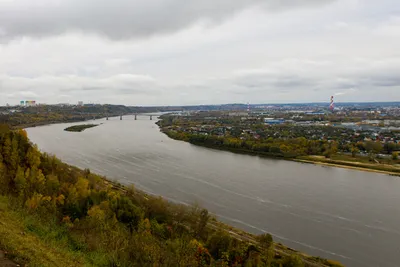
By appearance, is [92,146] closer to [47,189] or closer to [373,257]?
[47,189]

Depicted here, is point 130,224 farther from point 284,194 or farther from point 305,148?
point 305,148

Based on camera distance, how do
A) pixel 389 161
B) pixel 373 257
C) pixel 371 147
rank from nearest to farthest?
1. pixel 373 257
2. pixel 389 161
3. pixel 371 147

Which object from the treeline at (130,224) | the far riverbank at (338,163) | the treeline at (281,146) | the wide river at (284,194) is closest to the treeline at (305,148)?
the treeline at (281,146)

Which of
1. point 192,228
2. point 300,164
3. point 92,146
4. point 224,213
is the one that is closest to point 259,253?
point 192,228

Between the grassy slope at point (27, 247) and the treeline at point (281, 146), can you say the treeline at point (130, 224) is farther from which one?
the treeline at point (281, 146)

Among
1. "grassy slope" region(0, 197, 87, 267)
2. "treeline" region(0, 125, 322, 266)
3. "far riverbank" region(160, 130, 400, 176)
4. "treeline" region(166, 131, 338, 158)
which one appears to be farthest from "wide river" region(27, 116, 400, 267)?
"grassy slope" region(0, 197, 87, 267)

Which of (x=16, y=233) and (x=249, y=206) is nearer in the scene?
(x=16, y=233)
